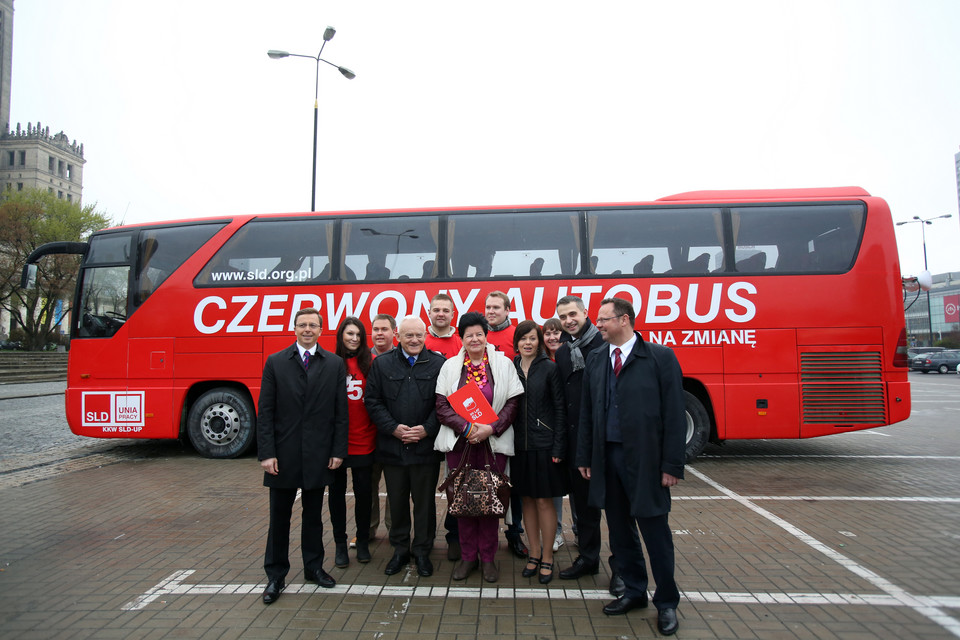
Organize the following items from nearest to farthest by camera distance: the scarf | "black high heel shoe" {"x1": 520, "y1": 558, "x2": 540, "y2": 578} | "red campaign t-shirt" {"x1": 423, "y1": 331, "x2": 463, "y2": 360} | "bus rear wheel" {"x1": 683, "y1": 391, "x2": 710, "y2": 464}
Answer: "black high heel shoe" {"x1": 520, "y1": 558, "x2": 540, "y2": 578}, the scarf, "red campaign t-shirt" {"x1": 423, "y1": 331, "x2": 463, "y2": 360}, "bus rear wheel" {"x1": 683, "y1": 391, "x2": 710, "y2": 464}

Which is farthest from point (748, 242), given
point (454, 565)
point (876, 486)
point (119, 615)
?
point (119, 615)

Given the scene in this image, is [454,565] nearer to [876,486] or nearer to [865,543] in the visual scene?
[865,543]

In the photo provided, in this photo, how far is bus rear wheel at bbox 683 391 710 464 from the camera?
7.40 meters

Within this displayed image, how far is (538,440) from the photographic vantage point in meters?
3.81

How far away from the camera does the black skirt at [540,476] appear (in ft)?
12.4

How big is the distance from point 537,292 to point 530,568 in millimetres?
4242

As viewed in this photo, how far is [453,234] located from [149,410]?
5.13 metres

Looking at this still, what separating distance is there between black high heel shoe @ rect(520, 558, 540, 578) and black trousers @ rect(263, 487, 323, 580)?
1.43 m

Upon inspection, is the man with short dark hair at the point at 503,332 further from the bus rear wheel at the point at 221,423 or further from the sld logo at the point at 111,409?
the sld logo at the point at 111,409

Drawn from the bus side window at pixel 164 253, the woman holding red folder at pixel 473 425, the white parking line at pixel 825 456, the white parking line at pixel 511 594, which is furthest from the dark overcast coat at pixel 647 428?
the bus side window at pixel 164 253

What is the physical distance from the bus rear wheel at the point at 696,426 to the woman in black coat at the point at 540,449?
4.22 m

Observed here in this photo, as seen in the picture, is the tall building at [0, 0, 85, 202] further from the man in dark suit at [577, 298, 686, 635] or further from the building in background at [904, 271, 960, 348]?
the building in background at [904, 271, 960, 348]

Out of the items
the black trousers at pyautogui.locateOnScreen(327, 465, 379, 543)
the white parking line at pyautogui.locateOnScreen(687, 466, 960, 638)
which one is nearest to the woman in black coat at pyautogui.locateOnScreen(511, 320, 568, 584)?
the black trousers at pyautogui.locateOnScreen(327, 465, 379, 543)

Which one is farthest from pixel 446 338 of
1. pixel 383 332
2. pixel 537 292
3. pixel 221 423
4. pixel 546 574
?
pixel 221 423
